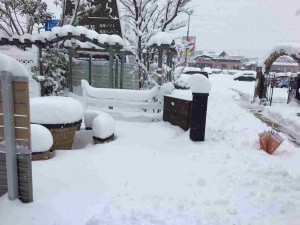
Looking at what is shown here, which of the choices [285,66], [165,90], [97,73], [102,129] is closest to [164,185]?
[102,129]

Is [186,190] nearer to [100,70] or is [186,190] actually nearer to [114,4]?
[100,70]

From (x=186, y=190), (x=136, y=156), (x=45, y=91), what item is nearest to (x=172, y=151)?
(x=136, y=156)

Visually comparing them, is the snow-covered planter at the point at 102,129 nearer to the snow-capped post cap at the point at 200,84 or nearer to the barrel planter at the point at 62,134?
the barrel planter at the point at 62,134

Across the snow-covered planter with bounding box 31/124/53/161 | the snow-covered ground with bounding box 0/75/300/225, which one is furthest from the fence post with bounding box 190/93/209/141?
the snow-covered planter with bounding box 31/124/53/161

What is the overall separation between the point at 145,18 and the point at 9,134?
10820 mm

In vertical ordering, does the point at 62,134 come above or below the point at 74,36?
below

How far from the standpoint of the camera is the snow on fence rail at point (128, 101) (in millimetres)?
8461

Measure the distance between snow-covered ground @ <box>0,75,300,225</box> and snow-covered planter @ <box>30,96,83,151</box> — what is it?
459 millimetres

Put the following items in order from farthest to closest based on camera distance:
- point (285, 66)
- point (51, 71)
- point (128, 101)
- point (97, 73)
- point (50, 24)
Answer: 1. point (285, 66)
2. point (97, 73)
3. point (50, 24)
4. point (51, 71)
5. point (128, 101)

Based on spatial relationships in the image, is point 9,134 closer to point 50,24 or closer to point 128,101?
point 128,101

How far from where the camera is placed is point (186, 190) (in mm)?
3926

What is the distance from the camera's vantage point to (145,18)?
42.5 feet

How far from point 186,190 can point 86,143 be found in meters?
3.17

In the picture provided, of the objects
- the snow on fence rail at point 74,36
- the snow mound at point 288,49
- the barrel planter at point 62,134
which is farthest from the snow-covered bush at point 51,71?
the snow mound at point 288,49
